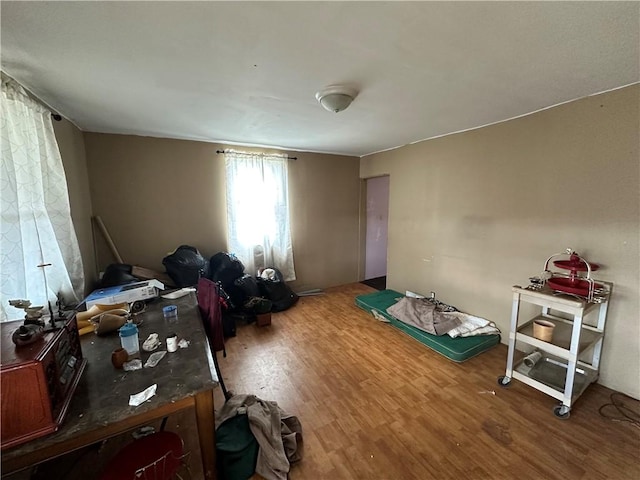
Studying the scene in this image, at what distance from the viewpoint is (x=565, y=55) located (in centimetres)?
138

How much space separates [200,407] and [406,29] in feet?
6.25

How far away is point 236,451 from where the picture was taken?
4.34ft

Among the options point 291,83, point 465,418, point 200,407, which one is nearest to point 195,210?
point 291,83

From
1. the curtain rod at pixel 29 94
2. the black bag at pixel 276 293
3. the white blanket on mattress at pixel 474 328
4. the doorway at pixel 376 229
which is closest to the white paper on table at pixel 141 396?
the curtain rod at pixel 29 94

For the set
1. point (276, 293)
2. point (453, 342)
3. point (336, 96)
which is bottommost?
point (453, 342)

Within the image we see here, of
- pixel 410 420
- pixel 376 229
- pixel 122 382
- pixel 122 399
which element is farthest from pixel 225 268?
pixel 376 229

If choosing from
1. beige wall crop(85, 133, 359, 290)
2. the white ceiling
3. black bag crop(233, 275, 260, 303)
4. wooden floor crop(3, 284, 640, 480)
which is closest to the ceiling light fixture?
the white ceiling

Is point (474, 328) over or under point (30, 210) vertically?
under

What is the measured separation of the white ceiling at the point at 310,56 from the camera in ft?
3.50

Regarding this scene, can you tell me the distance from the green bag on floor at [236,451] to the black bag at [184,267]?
1804 millimetres

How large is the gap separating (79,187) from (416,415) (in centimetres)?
353

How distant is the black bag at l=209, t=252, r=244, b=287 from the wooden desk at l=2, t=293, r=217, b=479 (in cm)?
165

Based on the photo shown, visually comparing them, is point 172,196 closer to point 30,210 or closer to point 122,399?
point 30,210

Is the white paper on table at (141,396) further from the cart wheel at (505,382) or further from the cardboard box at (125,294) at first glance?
the cart wheel at (505,382)
